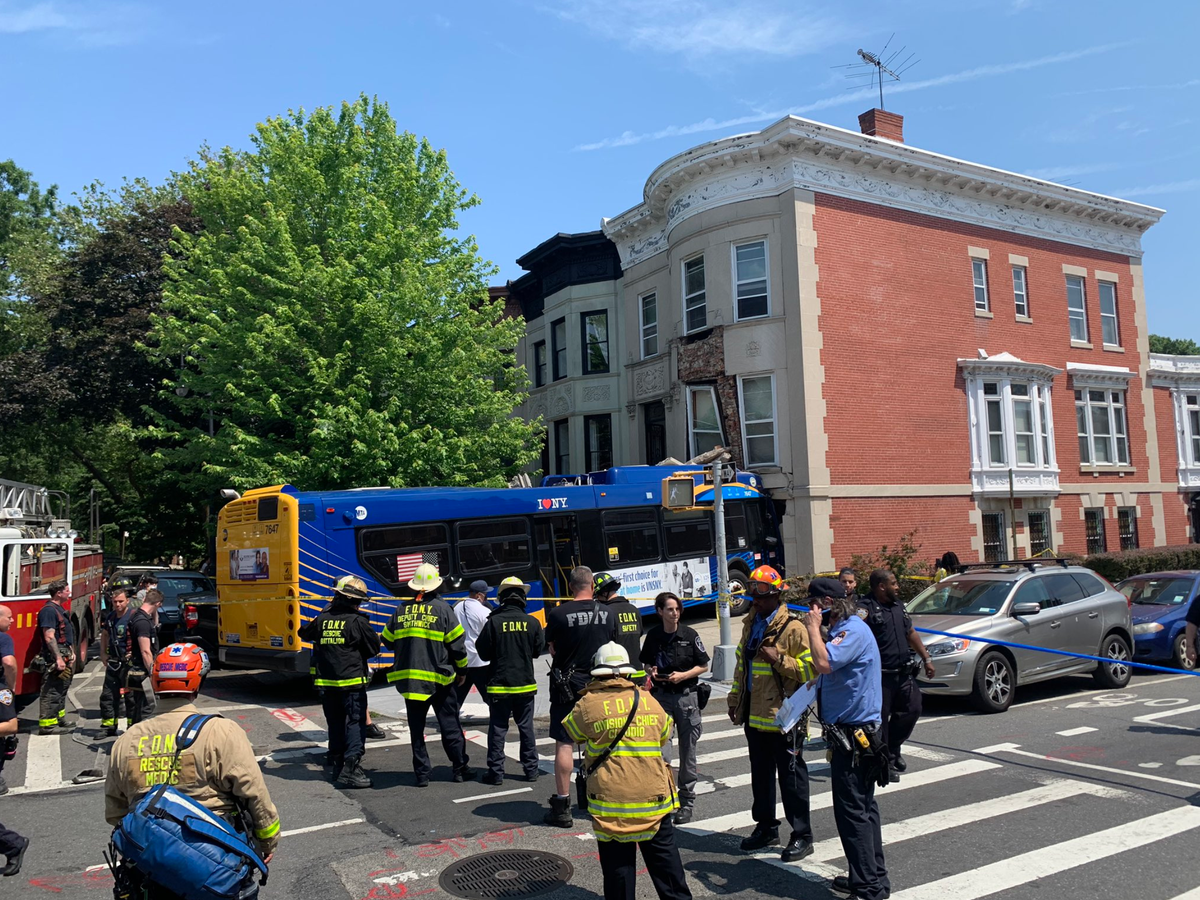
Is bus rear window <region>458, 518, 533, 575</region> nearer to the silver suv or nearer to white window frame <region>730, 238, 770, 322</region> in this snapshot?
the silver suv

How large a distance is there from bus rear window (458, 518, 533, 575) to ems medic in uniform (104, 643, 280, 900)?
11.5 meters

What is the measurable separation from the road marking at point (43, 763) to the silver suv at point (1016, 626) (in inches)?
352

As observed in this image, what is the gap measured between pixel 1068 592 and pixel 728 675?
176 inches

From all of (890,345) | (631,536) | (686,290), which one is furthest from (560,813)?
(890,345)

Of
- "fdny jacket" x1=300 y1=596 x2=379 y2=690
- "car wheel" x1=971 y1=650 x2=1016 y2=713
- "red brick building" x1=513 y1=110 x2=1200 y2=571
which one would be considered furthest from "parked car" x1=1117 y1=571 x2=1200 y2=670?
"fdny jacket" x1=300 y1=596 x2=379 y2=690

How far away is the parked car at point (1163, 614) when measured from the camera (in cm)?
1351

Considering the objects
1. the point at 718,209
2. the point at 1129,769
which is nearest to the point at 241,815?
the point at 1129,769

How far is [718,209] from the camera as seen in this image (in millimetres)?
23766

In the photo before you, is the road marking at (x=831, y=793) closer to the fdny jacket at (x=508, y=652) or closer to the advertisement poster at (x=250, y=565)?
the fdny jacket at (x=508, y=652)

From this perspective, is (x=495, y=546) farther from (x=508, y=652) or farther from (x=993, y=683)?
(x=993, y=683)

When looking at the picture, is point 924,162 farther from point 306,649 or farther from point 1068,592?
point 306,649

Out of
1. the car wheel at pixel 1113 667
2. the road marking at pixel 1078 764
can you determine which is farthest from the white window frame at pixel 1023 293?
the road marking at pixel 1078 764

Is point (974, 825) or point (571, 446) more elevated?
point (571, 446)

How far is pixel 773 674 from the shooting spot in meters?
6.09
